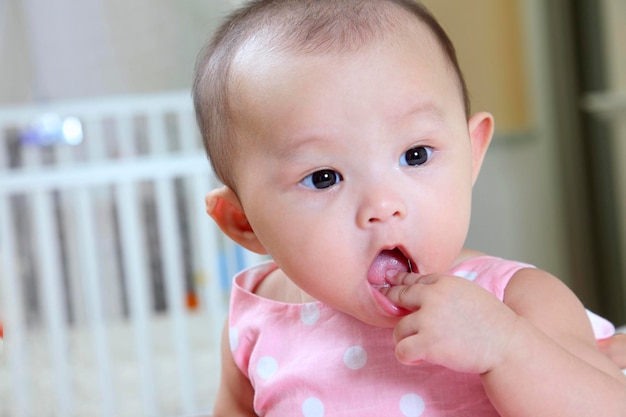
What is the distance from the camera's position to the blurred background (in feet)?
7.56

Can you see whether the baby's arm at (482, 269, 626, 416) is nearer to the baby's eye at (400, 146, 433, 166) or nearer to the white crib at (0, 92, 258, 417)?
the baby's eye at (400, 146, 433, 166)

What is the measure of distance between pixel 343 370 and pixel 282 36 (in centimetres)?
29

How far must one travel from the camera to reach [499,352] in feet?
2.05

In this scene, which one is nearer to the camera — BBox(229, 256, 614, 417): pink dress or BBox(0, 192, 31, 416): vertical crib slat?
BBox(229, 256, 614, 417): pink dress

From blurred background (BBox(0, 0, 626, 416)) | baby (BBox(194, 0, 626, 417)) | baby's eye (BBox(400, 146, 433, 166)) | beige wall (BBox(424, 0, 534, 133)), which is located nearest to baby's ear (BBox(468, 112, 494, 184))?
baby (BBox(194, 0, 626, 417))

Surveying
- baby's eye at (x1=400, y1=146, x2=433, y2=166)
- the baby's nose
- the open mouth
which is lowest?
the open mouth

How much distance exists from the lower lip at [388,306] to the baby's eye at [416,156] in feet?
0.34

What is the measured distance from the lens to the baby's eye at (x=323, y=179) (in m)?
0.68

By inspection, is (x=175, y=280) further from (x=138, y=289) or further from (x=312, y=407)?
(x=312, y=407)

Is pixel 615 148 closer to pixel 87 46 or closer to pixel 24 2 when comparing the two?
pixel 87 46

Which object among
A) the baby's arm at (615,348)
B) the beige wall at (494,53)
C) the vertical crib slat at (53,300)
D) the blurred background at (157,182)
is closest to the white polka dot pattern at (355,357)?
the baby's arm at (615,348)

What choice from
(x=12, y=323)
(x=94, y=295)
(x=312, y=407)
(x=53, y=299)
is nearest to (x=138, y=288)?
(x=94, y=295)

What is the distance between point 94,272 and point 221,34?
1547mm

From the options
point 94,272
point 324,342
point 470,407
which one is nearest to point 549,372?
point 470,407
